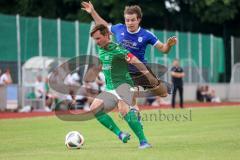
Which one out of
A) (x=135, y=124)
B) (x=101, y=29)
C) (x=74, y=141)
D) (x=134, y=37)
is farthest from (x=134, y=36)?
(x=74, y=141)

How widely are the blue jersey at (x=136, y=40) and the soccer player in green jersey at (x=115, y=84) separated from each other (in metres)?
0.25

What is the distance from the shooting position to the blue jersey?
13.3 m

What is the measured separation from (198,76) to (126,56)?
101 ft

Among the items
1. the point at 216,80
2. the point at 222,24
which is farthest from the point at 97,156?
the point at 222,24

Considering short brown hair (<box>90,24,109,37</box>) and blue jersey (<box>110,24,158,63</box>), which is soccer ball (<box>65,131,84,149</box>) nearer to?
short brown hair (<box>90,24,109,37</box>)

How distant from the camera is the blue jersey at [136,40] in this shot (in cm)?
1327

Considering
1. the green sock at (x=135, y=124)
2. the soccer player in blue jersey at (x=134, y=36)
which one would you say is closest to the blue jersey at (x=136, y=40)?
the soccer player in blue jersey at (x=134, y=36)

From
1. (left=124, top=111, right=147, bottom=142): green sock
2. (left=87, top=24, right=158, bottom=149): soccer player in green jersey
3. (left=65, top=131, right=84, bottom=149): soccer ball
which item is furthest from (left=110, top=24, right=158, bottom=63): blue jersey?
(left=65, top=131, right=84, bottom=149): soccer ball

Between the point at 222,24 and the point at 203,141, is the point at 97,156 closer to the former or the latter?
the point at 203,141

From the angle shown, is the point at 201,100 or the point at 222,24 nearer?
the point at 201,100

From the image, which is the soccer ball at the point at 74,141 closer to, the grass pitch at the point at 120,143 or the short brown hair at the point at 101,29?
the grass pitch at the point at 120,143

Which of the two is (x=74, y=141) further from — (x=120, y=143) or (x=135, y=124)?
(x=120, y=143)

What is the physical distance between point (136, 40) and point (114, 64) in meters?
0.84

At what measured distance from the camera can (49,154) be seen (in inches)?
457
